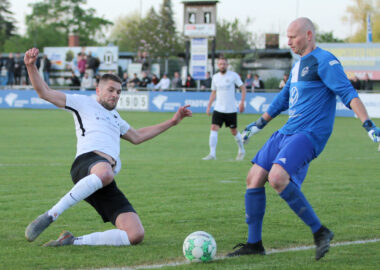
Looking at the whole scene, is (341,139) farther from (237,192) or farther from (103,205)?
(103,205)

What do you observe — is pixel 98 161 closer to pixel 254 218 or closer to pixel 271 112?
pixel 254 218

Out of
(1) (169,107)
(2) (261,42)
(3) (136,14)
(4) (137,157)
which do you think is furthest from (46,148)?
(3) (136,14)

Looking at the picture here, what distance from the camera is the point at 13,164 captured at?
12.5 metres

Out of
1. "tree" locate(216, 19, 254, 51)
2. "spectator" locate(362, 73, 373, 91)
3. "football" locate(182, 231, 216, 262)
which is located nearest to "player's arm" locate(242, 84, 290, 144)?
"football" locate(182, 231, 216, 262)

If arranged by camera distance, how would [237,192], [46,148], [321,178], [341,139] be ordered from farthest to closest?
[341,139]
[46,148]
[321,178]
[237,192]

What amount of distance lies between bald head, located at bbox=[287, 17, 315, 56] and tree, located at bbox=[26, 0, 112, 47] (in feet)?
283

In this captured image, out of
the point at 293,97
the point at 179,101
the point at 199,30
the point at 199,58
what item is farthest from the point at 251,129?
the point at 199,30

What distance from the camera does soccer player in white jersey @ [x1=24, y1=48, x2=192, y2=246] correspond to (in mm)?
5555

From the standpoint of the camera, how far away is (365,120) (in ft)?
16.6

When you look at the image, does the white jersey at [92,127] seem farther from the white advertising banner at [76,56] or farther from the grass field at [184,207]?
the white advertising banner at [76,56]

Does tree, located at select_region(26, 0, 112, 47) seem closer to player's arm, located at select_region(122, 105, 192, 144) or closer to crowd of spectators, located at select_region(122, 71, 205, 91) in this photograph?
crowd of spectators, located at select_region(122, 71, 205, 91)

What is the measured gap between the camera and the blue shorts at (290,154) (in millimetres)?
5203

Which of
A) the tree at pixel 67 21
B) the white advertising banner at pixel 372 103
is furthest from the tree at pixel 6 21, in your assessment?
the white advertising banner at pixel 372 103

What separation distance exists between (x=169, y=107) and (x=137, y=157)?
58.9 ft
